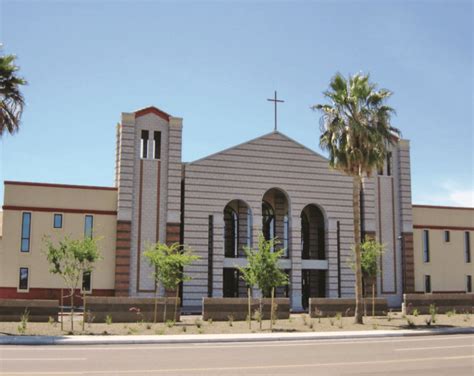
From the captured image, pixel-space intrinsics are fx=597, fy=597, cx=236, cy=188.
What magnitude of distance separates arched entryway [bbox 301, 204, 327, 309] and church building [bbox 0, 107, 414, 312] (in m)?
0.09

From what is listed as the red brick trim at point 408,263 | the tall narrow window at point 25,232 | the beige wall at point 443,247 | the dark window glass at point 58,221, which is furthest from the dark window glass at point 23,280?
the beige wall at point 443,247

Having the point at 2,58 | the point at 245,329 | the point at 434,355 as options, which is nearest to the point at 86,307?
the point at 245,329

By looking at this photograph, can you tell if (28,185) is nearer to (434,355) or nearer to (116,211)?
(116,211)

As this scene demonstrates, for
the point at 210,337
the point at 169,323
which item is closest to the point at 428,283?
the point at 169,323

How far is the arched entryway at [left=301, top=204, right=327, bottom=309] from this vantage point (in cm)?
4921

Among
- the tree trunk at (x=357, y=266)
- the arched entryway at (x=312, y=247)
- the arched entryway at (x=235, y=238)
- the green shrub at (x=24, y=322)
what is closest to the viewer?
the green shrub at (x=24, y=322)

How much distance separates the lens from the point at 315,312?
33375 mm

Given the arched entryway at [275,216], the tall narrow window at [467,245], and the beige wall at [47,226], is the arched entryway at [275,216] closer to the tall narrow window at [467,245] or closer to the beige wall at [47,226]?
the beige wall at [47,226]

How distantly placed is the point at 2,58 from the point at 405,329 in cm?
2232

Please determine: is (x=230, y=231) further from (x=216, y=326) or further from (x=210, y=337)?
(x=210, y=337)

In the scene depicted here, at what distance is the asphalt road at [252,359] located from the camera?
1380cm

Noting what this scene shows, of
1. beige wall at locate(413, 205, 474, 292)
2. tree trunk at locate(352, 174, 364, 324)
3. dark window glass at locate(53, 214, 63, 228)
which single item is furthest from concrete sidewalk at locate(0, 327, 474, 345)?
beige wall at locate(413, 205, 474, 292)

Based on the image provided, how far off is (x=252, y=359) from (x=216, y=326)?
39.2 feet

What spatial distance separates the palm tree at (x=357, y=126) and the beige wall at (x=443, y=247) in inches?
825
